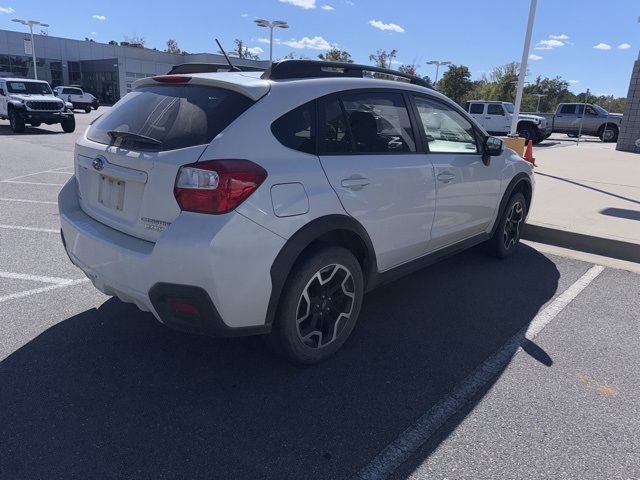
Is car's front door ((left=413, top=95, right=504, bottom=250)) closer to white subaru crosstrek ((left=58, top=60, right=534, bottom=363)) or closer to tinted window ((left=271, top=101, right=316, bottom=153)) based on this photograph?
white subaru crosstrek ((left=58, top=60, right=534, bottom=363))

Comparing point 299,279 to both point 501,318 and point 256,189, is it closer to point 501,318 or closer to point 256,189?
point 256,189

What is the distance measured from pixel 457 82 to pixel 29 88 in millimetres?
41989

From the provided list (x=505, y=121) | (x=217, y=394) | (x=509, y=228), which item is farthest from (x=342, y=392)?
(x=505, y=121)

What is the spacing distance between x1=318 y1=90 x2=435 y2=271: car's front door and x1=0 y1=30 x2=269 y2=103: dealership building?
50889 millimetres

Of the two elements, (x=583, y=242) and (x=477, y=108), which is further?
(x=477, y=108)

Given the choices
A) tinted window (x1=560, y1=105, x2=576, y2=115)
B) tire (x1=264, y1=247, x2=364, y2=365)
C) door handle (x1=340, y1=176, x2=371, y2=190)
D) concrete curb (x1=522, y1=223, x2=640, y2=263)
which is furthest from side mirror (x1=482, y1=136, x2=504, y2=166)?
tinted window (x1=560, y1=105, x2=576, y2=115)

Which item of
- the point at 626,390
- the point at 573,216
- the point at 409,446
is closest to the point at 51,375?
the point at 409,446

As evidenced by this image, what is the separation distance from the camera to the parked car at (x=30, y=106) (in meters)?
19.0

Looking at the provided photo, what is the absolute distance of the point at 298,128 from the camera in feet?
9.44

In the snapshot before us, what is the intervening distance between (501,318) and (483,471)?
184 centimetres

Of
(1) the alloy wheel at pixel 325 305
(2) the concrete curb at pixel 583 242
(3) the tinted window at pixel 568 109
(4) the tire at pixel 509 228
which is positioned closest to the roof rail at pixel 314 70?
(1) the alloy wheel at pixel 325 305

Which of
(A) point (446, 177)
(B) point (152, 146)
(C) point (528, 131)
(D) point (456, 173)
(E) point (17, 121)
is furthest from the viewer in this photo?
(C) point (528, 131)

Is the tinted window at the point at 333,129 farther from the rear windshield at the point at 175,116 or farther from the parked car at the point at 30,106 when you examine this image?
the parked car at the point at 30,106

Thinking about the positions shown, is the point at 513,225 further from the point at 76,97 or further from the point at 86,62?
the point at 86,62
